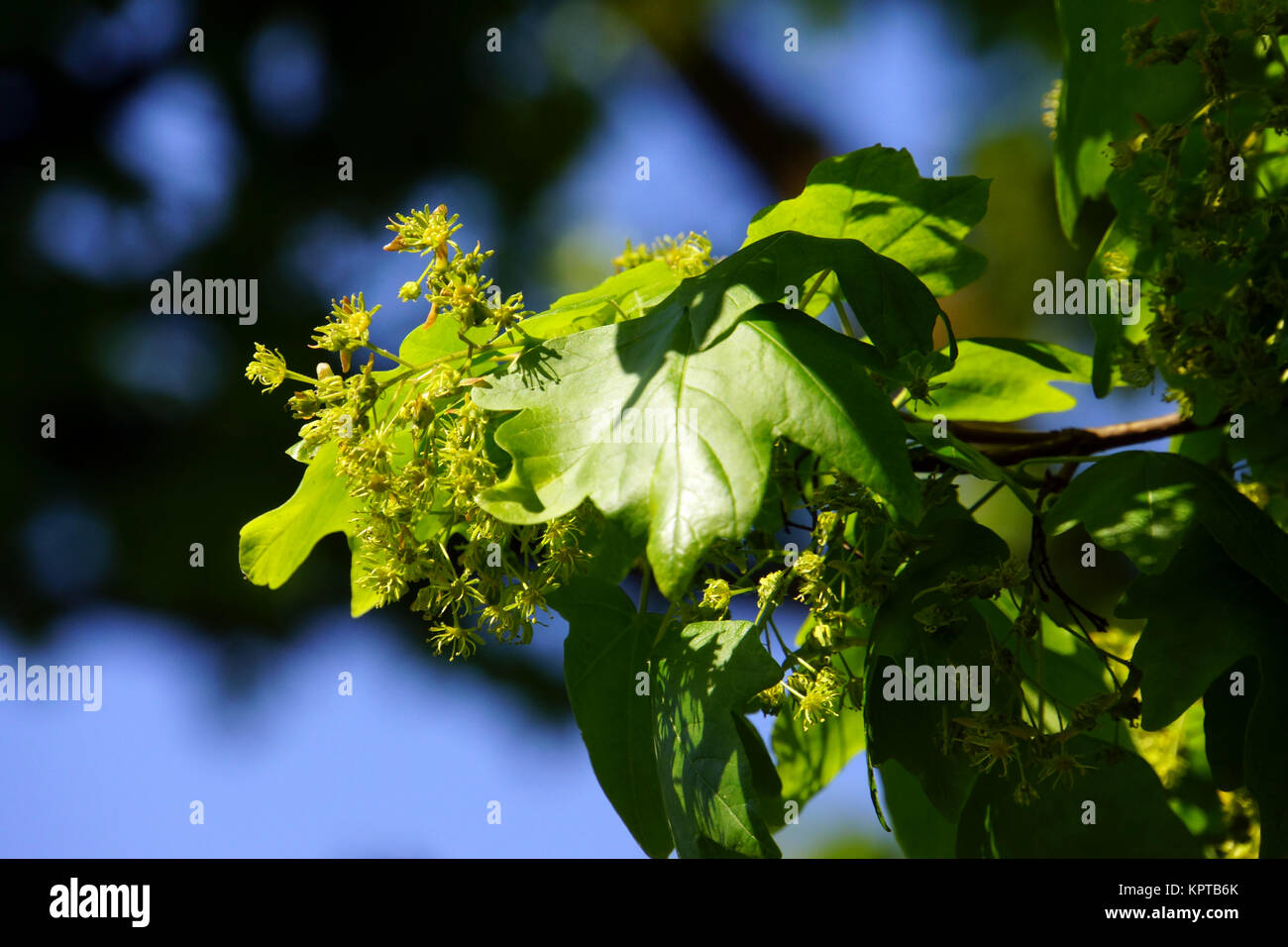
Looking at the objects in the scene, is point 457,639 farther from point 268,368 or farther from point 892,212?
point 892,212

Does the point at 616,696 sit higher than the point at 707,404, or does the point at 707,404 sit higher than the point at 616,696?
the point at 707,404

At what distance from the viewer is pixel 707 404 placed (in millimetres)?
565

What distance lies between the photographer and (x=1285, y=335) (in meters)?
0.77

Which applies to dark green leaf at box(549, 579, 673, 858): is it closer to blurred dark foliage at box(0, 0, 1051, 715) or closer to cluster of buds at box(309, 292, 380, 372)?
cluster of buds at box(309, 292, 380, 372)

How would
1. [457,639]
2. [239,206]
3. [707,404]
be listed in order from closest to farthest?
1. [707,404]
2. [457,639]
3. [239,206]

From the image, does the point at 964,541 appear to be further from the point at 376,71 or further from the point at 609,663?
the point at 376,71

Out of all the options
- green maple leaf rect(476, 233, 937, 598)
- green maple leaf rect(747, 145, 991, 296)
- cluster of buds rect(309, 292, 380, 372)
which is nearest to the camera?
green maple leaf rect(476, 233, 937, 598)

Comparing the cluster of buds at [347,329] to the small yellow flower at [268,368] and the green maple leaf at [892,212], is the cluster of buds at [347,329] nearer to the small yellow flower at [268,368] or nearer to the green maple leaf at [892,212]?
the small yellow flower at [268,368]

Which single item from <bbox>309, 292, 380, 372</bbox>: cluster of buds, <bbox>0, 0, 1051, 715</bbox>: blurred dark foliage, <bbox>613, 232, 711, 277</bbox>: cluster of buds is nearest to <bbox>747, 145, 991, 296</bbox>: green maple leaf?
<bbox>613, 232, 711, 277</bbox>: cluster of buds

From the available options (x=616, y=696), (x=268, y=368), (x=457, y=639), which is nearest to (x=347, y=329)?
(x=268, y=368)

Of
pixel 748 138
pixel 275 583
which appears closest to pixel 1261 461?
pixel 275 583

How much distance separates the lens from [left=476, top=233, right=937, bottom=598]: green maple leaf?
0.53 m

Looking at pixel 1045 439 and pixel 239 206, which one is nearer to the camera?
pixel 1045 439

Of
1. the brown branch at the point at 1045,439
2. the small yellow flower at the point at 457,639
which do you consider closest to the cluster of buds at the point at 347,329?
the small yellow flower at the point at 457,639
